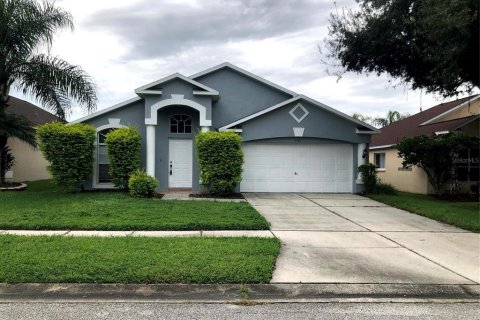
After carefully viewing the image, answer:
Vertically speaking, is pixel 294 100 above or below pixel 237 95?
below

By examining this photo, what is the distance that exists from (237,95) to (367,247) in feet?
38.1

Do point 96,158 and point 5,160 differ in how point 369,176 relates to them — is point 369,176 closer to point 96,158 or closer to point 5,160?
point 96,158

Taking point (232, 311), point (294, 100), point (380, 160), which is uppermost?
point (294, 100)

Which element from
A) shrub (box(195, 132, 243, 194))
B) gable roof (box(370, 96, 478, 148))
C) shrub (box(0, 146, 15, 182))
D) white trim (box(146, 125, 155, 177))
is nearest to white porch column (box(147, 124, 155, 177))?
white trim (box(146, 125, 155, 177))

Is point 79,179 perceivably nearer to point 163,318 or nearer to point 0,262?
point 0,262

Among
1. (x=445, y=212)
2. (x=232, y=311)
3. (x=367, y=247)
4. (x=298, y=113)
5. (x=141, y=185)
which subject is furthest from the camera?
(x=298, y=113)

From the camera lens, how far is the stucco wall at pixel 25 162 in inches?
854

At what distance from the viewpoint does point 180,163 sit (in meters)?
16.8

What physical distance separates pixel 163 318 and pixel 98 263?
1.93 m

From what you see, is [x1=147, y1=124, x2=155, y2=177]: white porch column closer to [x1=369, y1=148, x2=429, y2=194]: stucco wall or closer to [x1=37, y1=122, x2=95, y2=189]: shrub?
[x1=37, y1=122, x2=95, y2=189]: shrub

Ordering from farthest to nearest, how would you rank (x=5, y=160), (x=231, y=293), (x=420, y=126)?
1. (x=420, y=126)
2. (x=5, y=160)
3. (x=231, y=293)

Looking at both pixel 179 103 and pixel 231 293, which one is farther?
pixel 179 103

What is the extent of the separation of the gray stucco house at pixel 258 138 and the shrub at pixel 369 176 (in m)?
0.42

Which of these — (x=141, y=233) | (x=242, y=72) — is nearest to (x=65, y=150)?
(x=141, y=233)
